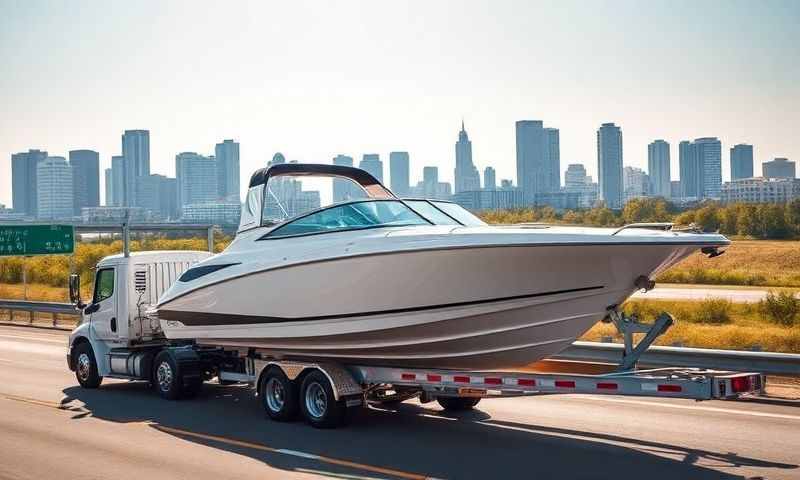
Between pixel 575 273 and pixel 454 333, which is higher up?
pixel 575 273

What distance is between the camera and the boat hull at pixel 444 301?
31.6 feet

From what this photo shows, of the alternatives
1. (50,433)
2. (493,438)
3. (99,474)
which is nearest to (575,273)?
(493,438)

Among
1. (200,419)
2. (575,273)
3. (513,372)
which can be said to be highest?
(575,273)

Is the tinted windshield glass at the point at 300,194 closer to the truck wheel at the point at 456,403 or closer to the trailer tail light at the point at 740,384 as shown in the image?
the truck wheel at the point at 456,403

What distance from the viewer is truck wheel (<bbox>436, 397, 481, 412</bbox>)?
12.5 meters

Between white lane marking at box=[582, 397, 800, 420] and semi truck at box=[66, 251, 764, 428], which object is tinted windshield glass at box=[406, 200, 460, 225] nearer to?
semi truck at box=[66, 251, 764, 428]

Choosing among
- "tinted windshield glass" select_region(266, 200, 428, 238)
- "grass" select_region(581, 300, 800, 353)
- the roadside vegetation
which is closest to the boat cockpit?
"tinted windshield glass" select_region(266, 200, 428, 238)

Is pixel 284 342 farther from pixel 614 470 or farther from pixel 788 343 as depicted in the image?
pixel 788 343

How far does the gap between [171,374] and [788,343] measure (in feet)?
42.3

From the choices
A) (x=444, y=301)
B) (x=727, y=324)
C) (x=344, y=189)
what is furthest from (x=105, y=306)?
(x=727, y=324)

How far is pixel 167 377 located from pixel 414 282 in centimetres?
573

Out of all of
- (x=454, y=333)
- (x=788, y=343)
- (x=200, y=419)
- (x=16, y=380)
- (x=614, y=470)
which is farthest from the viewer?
(x=788, y=343)

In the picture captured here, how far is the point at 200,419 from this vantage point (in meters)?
12.6

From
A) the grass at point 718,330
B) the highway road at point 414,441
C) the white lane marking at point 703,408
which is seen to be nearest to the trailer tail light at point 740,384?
the highway road at point 414,441
